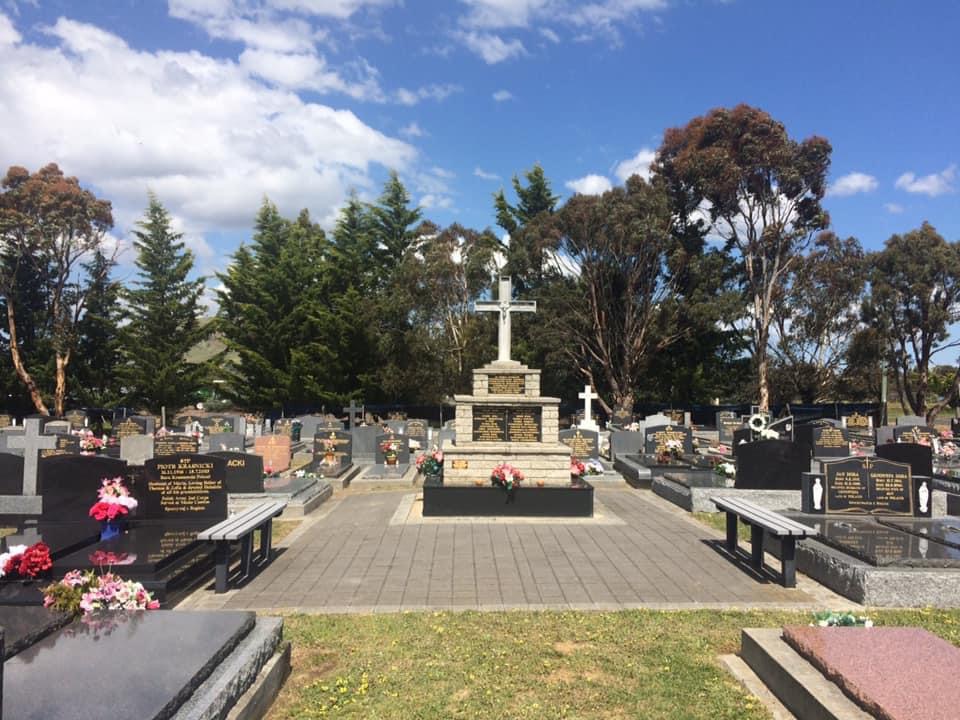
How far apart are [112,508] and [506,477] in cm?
578

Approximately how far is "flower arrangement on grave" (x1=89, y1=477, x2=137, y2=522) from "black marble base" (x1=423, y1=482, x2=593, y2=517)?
4.61m

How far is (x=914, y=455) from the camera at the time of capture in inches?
404

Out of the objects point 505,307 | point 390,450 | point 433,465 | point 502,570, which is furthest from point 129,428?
point 502,570

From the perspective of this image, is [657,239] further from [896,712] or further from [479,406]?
[896,712]

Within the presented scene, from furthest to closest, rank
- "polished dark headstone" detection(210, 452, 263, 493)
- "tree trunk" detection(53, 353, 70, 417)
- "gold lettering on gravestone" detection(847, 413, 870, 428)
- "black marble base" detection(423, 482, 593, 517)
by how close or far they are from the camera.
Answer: "tree trunk" detection(53, 353, 70, 417)
"gold lettering on gravestone" detection(847, 413, 870, 428)
"polished dark headstone" detection(210, 452, 263, 493)
"black marble base" detection(423, 482, 593, 517)

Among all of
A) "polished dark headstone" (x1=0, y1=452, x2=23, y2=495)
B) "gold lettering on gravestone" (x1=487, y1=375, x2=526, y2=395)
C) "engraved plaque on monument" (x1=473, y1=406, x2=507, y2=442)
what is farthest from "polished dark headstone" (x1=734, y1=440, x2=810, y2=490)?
"polished dark headstone" (x1=0, y1=452, x2=23, y2=495)

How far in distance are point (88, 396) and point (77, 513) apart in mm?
32429

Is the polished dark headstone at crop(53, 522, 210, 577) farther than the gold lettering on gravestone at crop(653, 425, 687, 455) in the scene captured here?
No

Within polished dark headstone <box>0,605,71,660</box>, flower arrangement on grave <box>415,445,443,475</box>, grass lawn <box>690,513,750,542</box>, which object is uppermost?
flower arrangement on grave <box>415,445,443,475</box>

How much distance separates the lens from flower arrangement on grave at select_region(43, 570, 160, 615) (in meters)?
4.42

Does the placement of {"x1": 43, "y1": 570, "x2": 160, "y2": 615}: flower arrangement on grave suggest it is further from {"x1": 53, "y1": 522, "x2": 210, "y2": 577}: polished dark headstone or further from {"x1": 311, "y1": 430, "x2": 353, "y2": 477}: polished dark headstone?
{"x1": 311, "y1": 430, "x2": 353, "y2": 477}: polished dark headstone

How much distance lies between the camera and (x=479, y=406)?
1198cm

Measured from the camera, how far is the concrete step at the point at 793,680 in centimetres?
370

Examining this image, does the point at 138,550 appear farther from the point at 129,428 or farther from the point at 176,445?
the point at 129,428
